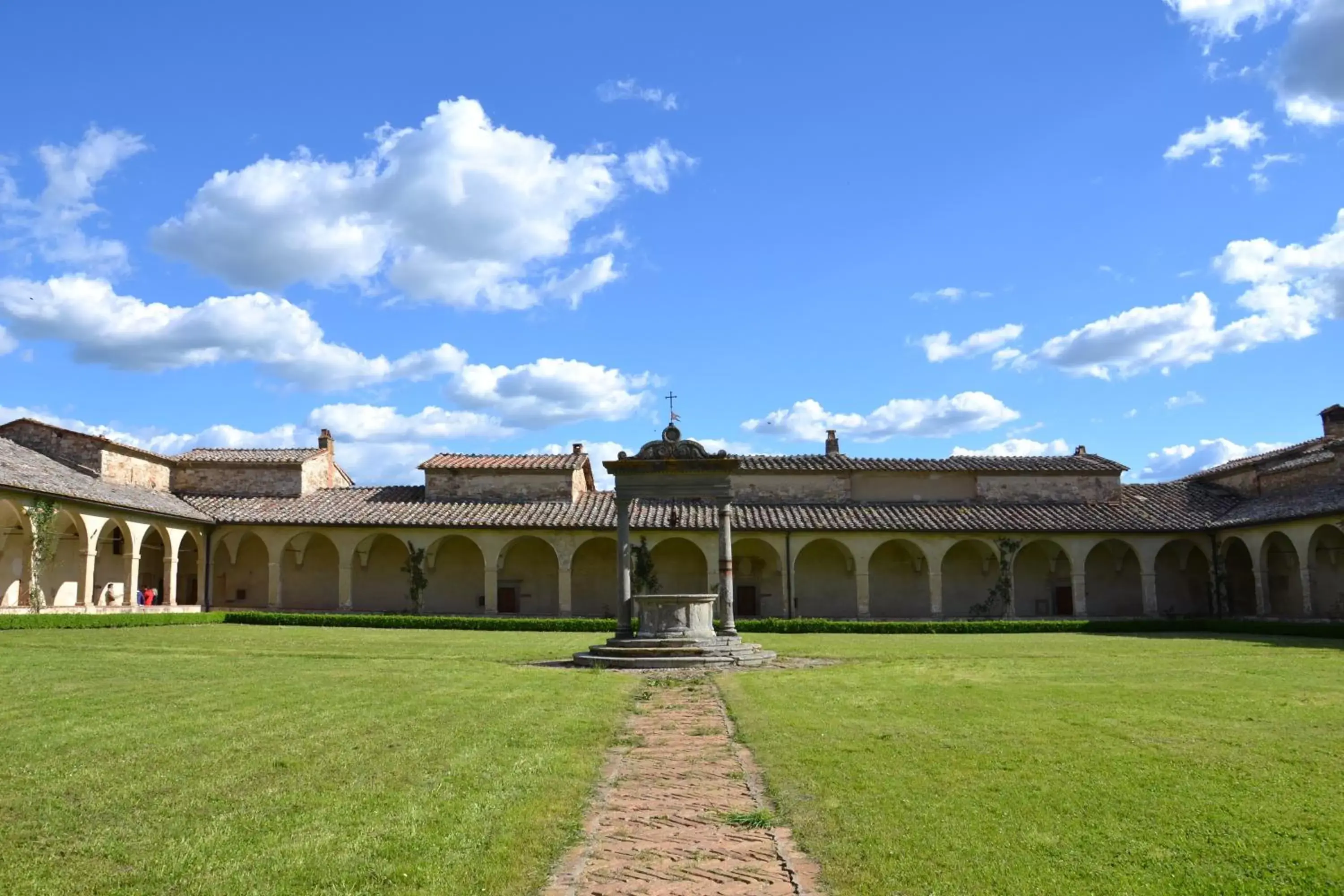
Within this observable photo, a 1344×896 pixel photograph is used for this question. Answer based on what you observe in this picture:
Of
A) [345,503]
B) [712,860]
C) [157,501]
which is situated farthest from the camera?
[345,503]

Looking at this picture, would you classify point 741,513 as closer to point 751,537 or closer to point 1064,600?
point 751,537

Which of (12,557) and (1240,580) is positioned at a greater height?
(12,557)

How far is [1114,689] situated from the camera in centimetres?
1305

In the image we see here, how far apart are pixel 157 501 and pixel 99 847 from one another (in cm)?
3243

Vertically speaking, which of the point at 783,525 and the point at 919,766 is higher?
the point at 783,525

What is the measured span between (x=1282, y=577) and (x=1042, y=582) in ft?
25.9

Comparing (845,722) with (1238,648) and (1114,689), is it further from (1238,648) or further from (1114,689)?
(1238,648)

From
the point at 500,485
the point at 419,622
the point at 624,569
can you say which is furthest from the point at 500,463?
the point at 624,569

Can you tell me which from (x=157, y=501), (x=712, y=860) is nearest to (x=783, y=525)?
(x=157, y=501)

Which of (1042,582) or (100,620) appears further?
(1042,582)

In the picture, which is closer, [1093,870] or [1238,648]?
[1093,870]

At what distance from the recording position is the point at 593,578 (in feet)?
126

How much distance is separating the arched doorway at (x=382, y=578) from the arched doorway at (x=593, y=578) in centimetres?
646

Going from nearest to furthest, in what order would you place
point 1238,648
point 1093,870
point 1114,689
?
point 1093,870, point 1114,689, point 1238,648
